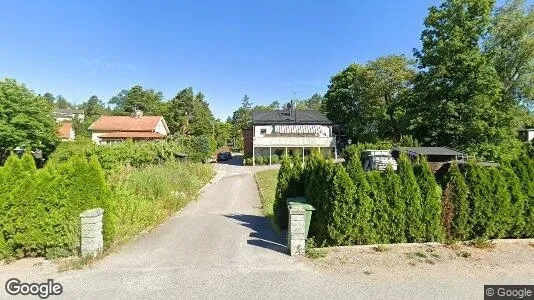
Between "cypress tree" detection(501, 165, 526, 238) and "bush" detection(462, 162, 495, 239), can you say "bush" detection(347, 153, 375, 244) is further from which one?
"cypress tree" detection(501, 165, 526, 238)

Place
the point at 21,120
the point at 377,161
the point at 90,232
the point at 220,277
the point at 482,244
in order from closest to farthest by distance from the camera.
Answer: the point at 220,277, the point at 90,232, the point at 482,244, the point at 377,161, the point at 21,120

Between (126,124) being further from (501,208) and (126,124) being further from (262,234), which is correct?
(501,208)

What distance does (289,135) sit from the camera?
1608 inches

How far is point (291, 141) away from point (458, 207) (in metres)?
32.2

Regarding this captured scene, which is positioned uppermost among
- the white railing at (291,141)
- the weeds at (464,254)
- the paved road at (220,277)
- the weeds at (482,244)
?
the white railing at (291,141)

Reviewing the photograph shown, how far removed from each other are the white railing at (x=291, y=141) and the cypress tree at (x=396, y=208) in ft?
105

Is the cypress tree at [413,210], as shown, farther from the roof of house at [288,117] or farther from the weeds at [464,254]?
the roof of house at [288,117]

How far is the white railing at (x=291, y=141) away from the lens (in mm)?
39469

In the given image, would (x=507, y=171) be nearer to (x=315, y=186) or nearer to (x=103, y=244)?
(x=315, y=186)

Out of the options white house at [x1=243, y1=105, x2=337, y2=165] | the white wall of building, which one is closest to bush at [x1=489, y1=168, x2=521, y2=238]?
white house at [x1=243, y1=105, x2=337, y2=165]

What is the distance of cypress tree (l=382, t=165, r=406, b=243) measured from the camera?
7.61 m

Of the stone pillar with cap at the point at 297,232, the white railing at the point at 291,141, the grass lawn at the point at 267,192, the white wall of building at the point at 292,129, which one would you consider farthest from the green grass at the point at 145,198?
the white wall of building at the point at 292,129

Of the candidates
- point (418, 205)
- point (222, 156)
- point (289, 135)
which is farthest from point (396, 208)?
point (222, 156)

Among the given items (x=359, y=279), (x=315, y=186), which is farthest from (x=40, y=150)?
(x=359, y=279)
